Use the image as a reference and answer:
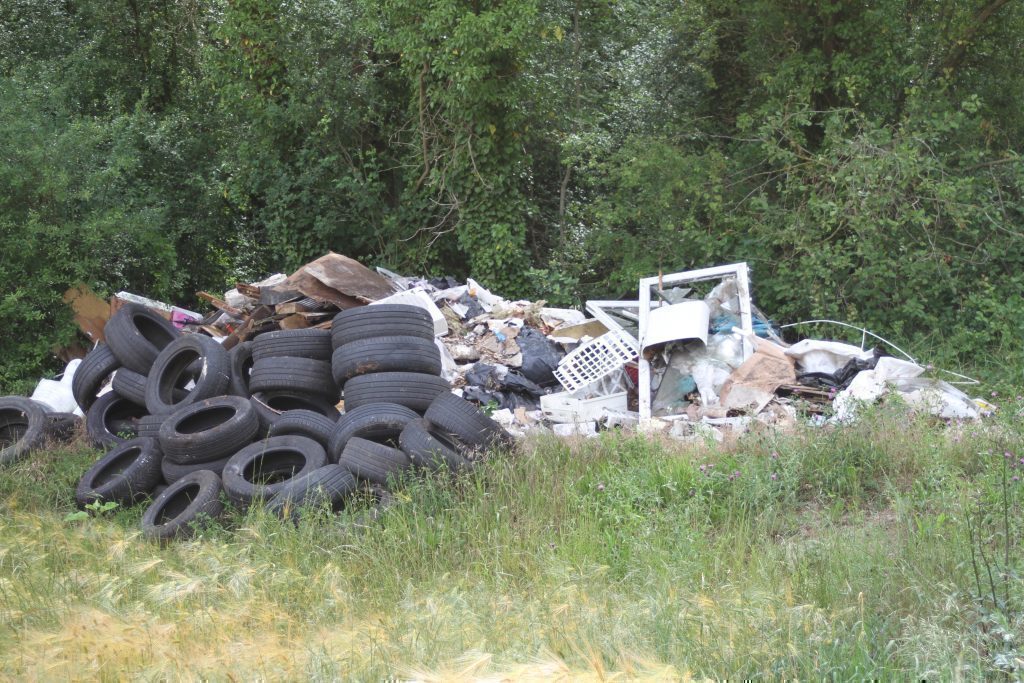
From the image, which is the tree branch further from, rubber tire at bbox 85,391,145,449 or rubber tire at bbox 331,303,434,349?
rubber tire at bbox 85,391,145,449

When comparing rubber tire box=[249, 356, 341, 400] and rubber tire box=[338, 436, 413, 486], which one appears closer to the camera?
rubber tire box=[338, 436, 413, 486]

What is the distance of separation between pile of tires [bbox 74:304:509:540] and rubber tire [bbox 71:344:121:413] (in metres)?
0.01

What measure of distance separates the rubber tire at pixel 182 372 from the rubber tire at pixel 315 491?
2092mm

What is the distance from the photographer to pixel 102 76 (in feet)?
53.4

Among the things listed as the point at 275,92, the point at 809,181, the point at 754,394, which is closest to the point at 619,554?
the point at 754,394

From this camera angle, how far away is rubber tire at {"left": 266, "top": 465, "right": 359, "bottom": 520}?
22.7 ft

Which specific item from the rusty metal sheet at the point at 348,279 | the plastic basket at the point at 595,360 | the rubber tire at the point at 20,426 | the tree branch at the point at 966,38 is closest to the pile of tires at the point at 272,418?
the rubber tire at the point at 20,426

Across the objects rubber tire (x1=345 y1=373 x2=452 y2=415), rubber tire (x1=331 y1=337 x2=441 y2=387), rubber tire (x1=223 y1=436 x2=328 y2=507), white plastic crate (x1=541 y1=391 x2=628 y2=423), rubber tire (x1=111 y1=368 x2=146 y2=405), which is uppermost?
rubber tire (x1=331 y1=337 x2=441 y2=387)

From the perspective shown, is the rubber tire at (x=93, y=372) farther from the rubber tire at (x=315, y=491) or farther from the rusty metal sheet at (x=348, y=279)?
the rubber tire at (x=315, y=491)

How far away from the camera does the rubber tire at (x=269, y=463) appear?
23.7ft

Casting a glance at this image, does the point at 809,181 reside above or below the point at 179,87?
below

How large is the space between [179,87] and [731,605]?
50.6ft

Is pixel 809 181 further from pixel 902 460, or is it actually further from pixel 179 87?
pixel 179 87

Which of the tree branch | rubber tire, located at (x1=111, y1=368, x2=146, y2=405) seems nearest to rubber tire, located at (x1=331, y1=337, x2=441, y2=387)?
rubber tire, located at (x1=111, y1=368, x2=146, y2=405)
